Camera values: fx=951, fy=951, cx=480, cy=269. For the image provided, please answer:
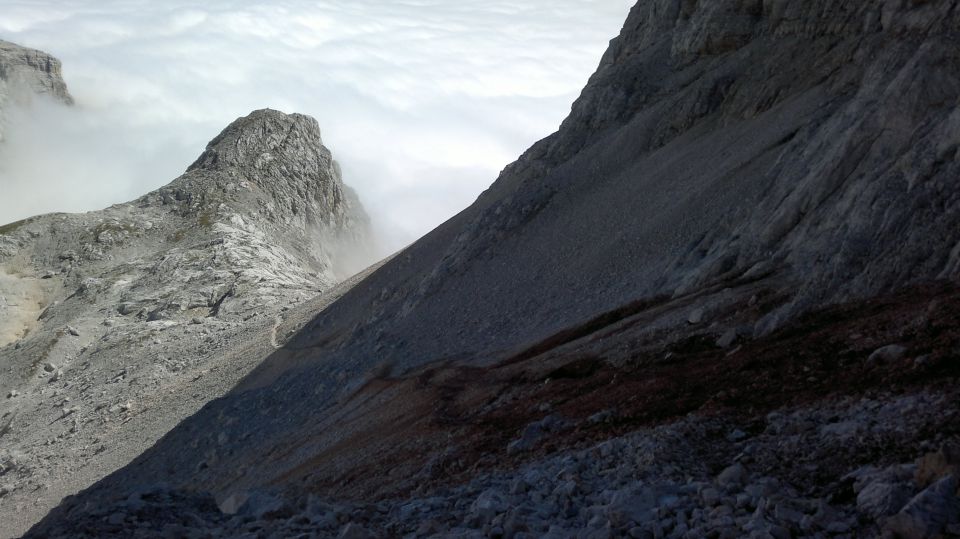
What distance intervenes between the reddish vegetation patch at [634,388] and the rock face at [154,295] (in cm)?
2286

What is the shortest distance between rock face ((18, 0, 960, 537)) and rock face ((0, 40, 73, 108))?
13993 centimetres

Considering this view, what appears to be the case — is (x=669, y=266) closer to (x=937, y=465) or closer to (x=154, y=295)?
(x=937, y=465)

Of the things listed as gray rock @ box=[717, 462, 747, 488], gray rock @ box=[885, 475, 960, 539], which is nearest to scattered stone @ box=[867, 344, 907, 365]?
gray rock @ box=[717, 462, 747, 488]

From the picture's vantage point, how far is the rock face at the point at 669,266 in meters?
19.3

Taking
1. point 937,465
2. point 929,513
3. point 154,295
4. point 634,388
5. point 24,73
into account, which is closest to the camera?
point 929,513

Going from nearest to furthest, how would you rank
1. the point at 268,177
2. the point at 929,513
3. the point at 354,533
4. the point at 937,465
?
the point at 929,513 → the point at 937,465 → the point at 354,533 → the point at 268,177

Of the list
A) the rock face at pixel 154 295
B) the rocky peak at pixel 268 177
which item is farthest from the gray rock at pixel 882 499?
the rocky peak at pixel 268 177

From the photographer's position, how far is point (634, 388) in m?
23.2

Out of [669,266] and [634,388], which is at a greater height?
[669,266]

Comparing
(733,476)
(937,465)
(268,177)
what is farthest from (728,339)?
(268,177)

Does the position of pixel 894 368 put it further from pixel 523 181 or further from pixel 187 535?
pixel 523 181

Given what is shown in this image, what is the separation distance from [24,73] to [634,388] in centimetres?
18418

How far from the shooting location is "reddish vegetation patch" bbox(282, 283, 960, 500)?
17.8 meters

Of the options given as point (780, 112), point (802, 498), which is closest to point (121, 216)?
point (780, 112)
